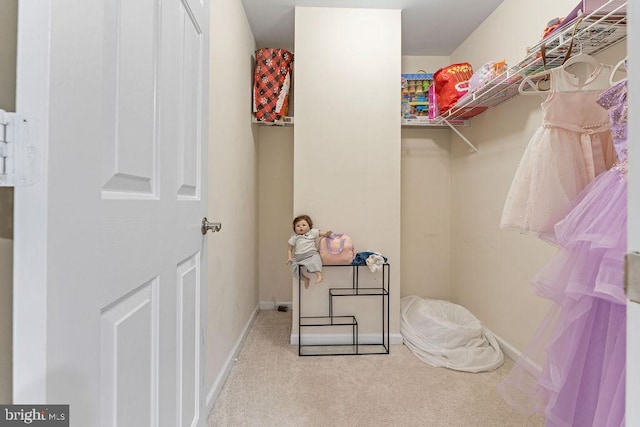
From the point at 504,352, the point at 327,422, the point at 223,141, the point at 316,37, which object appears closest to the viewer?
the point at 327,422

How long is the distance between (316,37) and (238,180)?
120 cm

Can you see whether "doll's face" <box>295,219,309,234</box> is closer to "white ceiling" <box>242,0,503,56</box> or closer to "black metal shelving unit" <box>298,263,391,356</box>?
"black metal shelving unit" <box>298,263,391,356</box>

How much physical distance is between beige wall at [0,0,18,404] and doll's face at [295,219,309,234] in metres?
1.79

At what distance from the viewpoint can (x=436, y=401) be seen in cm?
158

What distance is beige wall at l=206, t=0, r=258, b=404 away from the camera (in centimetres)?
158

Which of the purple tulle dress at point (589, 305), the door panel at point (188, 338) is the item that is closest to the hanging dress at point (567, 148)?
the purple tulle dress at point (589, 305)

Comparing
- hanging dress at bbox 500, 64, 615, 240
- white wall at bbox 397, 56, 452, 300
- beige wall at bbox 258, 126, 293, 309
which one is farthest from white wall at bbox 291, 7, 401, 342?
hanging dress at bbox 500, 64, 615, 240

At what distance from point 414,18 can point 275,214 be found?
79.7 inches

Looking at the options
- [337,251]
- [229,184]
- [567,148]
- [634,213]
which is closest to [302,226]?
[337,251]

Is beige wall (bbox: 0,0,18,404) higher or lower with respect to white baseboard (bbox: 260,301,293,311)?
higher

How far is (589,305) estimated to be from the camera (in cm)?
99

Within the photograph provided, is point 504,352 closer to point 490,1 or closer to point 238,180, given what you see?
Answer: point 238,180

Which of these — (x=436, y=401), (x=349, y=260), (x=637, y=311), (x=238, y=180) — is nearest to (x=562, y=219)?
(x=637, y=311)

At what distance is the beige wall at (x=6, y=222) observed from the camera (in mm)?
346
